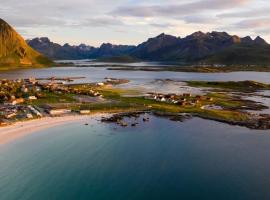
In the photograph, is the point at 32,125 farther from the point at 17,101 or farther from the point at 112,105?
the point at 112,105

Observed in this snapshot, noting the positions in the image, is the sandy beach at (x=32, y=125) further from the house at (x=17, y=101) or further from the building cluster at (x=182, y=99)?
the building cluster at (x=182, y=99)

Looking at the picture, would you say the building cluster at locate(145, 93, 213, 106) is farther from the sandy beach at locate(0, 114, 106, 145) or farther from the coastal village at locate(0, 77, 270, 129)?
the sandy beach at locate(0, 114, 106, 145)

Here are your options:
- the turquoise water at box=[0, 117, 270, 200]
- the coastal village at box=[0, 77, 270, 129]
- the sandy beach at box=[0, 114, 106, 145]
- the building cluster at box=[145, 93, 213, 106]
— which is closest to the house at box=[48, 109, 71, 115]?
the coastal village at box=[0, 77, 270, 129]

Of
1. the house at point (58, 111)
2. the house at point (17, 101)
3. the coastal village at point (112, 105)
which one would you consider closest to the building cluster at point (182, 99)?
the coastal village at point (112, 105)

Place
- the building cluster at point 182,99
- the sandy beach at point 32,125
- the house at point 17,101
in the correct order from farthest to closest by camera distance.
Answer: the building cluster at point 182,99
the house at point 17,101
the sandy beach at point 32,125

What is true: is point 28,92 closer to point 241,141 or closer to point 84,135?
point 84,135

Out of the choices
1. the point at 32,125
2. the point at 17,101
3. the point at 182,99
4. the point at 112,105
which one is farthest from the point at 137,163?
the point at 182,99
